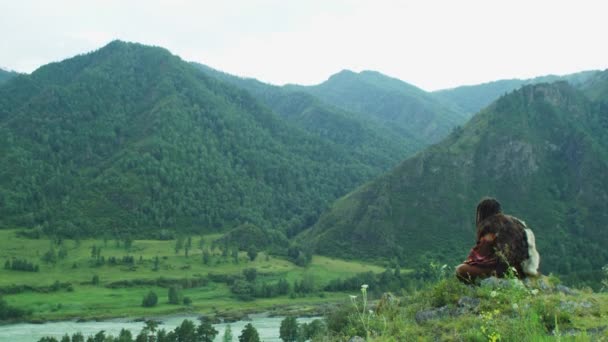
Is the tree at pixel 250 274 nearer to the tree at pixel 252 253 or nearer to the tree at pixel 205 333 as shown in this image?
the tree at pixel 252 253

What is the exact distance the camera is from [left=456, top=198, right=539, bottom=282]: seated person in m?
16.4

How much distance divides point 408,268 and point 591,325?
170674mm

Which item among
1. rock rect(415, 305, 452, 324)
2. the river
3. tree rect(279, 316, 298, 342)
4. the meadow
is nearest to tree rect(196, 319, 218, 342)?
tree rect(279, 316, 298, 342)

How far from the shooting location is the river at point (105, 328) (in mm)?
97400

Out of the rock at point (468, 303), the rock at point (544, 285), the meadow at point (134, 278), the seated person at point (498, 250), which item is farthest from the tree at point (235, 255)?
A: the rock at point (468, 303)

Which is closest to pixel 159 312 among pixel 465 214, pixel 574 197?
pixel 465 214

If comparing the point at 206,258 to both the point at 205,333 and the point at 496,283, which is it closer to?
the point at 205,333

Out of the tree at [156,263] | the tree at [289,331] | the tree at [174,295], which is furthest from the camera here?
the tree at [156,263]

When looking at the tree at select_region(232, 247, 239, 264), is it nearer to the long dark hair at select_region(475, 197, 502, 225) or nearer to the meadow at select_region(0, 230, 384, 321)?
the meadow at select_region(0, 230, 384, 321)

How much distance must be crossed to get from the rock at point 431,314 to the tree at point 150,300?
429ft

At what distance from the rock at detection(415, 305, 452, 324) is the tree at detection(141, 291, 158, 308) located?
13069cm

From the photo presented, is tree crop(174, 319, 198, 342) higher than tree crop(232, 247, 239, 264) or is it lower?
higher

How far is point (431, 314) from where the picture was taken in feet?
50.0

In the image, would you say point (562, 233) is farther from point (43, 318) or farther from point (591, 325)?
point (591, 325)
